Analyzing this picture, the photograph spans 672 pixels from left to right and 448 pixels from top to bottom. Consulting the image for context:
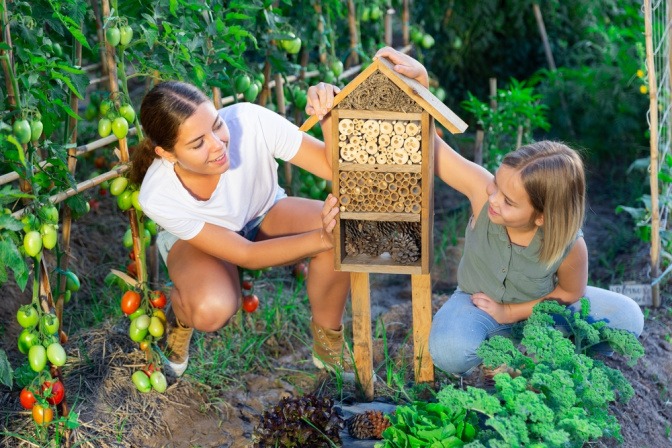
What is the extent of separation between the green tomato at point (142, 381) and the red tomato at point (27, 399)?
33 cm

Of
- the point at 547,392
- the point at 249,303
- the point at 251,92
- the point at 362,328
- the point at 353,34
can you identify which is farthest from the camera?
the point at 353,34

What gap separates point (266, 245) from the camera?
2.47 meters

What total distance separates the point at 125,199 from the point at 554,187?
1216 millimetres

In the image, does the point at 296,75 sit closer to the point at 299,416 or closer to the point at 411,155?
the point at 411,155

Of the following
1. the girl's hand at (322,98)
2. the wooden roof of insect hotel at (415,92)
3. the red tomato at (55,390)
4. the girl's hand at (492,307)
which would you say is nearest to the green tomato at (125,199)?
the red tomato at (55,390)

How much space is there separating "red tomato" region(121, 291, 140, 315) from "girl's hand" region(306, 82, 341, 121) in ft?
2.57

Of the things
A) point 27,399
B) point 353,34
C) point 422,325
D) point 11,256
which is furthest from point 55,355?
point 353,34

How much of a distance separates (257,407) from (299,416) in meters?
0.50

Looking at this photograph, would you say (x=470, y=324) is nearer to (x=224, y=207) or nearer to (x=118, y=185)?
(x=224, y=207)

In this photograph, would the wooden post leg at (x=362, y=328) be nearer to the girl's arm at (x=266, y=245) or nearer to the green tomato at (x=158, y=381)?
the girl's arm at (x=266, y=245)

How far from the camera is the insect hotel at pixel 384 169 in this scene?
223cm

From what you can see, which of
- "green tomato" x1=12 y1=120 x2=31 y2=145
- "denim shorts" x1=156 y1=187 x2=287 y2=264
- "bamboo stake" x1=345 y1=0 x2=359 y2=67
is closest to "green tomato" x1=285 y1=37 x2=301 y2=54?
"bamboo stake" x1=345 y1=0 x2=359 y2=67

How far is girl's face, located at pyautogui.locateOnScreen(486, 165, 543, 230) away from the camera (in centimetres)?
231

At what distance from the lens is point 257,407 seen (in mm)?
2777
